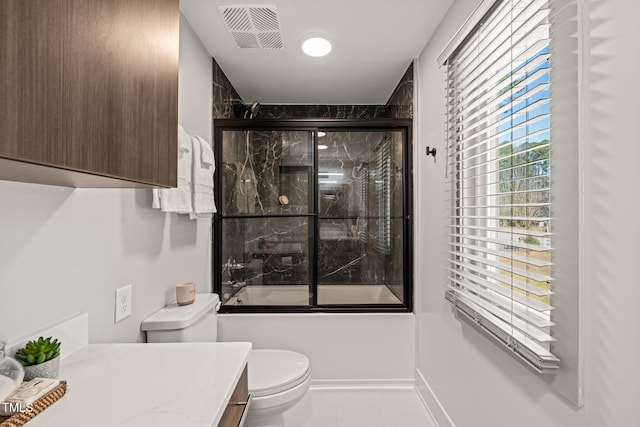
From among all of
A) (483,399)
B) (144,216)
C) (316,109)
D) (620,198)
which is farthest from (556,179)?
(316,109)

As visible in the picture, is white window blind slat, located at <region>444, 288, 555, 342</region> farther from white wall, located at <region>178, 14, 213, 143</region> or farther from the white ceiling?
white wall, located at <region>178, 14, 213, 143</region>

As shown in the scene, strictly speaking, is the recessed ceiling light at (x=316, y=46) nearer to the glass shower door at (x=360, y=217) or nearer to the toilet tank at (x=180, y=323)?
the glass shower door at (x=360, y=217)

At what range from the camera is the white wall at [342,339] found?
259 centimetres

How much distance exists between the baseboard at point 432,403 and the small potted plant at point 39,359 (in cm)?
183

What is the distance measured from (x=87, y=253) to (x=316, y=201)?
1.68 metres

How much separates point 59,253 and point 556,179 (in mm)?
1531

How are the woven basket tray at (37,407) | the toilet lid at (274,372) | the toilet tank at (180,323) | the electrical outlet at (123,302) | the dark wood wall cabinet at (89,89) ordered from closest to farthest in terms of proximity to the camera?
the dark wood wall cabinet at (89,89)
the woven basket tray at (37,407)
the electrical outlet at (123,302)
the toilet tank at (180,323)
the toilet lid at (274,372)

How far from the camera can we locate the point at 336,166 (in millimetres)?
2762

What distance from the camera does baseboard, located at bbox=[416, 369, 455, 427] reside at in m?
2.00

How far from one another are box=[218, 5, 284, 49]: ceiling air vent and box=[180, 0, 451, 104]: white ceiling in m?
0.04

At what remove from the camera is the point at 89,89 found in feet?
2.17

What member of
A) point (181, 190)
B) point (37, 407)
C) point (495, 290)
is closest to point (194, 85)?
point (181, 190)

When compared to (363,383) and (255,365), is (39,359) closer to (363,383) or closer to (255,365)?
(255,365)

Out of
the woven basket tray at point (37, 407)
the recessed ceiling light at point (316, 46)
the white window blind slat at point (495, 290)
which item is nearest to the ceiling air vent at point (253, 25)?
the recessed ceiling light at point (316, 46)
